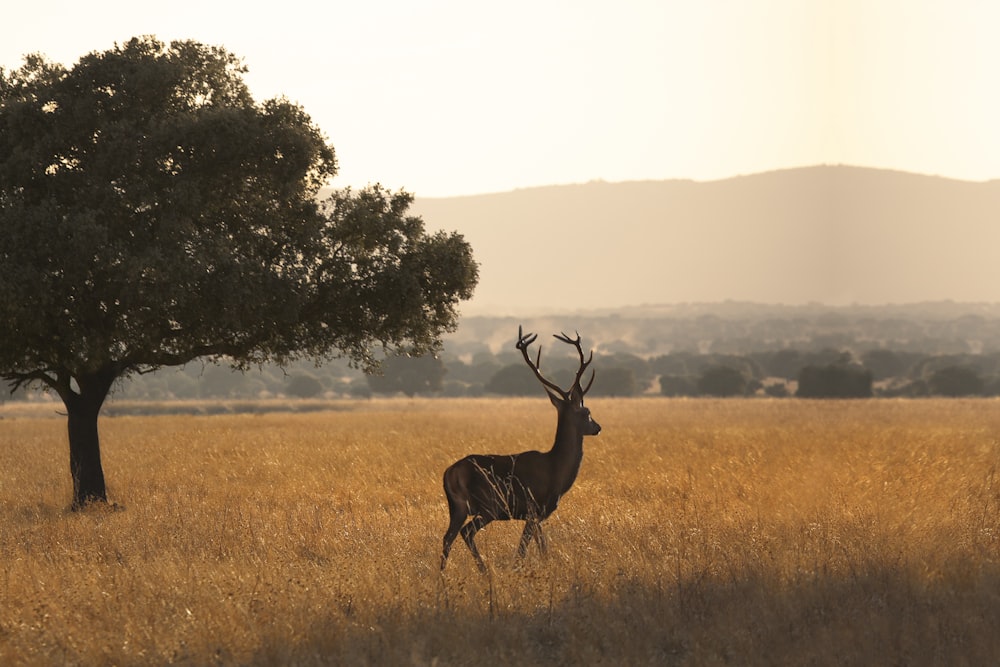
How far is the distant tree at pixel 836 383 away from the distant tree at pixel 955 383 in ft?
23.4

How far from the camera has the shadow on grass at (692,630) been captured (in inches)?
350

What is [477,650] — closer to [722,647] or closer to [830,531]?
[722,647]

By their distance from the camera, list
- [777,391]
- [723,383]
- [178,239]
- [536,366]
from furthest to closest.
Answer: [723,383] < [777,391] < [178,239] < [536,366]

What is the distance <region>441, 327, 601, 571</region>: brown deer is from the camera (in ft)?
38.1

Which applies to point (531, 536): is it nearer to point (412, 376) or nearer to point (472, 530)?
point (472, 530)

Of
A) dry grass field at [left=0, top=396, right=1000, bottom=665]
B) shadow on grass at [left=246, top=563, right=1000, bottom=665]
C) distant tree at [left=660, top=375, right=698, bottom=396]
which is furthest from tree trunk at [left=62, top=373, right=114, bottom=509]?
distant tree at [left=660, top=375, right=698, bottom=396]

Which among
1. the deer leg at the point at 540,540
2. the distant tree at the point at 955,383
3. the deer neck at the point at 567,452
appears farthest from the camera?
the distant tree at the point at 955,383

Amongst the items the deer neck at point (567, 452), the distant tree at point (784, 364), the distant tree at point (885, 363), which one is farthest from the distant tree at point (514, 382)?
the deer neck at point (567, 452)

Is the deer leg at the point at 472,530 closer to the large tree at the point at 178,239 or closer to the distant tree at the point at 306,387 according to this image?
the large tree at the point at 178,239

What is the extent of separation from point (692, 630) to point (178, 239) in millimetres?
11001

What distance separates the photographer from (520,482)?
463 inches

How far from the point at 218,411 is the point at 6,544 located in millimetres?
60788

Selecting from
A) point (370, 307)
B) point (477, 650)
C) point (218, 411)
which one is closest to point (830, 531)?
point (477, 650)

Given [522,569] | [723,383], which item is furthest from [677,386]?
[522,569]
